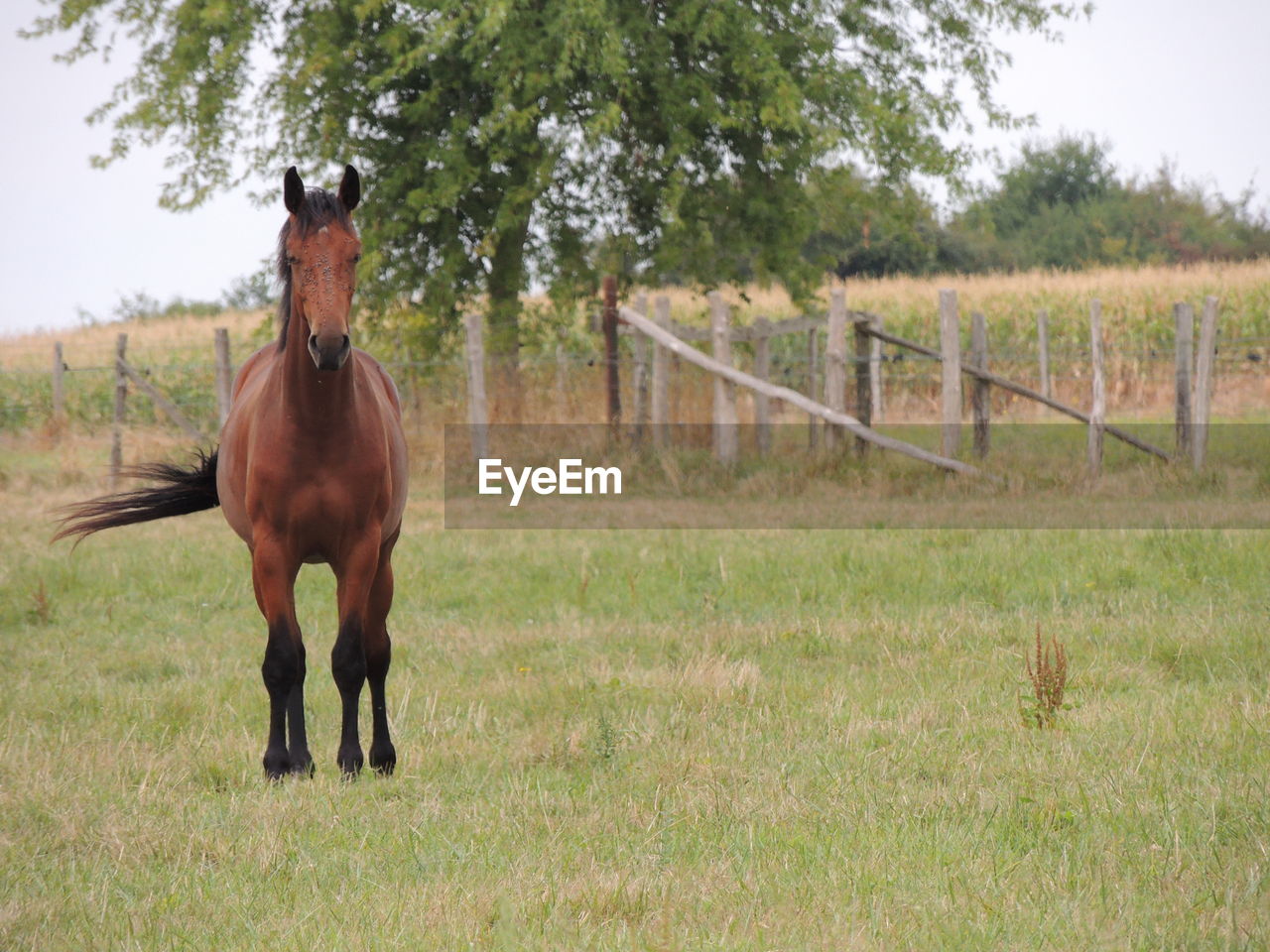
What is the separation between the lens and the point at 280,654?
5.76m

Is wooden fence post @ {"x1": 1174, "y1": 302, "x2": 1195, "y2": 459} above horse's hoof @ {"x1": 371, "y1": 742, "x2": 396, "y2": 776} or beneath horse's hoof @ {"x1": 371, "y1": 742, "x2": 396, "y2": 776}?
above

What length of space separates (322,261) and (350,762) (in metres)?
2.12

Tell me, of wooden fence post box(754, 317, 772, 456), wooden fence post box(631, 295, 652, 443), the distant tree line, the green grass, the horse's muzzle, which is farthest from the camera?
the distant tree line

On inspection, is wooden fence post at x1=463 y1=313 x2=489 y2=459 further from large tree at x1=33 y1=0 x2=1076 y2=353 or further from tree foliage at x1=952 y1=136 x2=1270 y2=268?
tree foliage at x1=952 y1=136 x2=1270 y2=268

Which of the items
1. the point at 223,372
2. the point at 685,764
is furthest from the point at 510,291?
the point at 685,764

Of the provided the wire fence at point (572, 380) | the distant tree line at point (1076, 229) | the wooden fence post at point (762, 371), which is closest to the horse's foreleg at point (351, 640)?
the wire fence at point (572, 380)

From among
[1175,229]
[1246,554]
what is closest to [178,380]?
[1246,554]

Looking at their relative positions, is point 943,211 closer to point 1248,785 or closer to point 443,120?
point 443,120

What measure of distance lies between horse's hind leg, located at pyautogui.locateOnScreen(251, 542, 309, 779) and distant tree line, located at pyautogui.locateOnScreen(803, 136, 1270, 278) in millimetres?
39802

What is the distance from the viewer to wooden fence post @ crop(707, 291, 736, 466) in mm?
15539

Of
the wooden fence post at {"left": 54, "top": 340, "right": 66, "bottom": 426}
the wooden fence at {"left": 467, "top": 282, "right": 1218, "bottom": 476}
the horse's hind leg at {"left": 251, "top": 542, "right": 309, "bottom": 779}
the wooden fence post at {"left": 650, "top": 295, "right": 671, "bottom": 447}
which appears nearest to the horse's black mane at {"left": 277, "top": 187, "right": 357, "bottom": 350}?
the horse's hind leg at {"left": 251, "top": 542, "right": 309, "bottom": 779}

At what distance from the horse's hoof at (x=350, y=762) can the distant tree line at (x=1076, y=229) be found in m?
40.0

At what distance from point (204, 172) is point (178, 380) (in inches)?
346

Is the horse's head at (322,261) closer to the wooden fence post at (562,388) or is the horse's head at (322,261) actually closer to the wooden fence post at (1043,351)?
the wooden fence post at (562,388)
